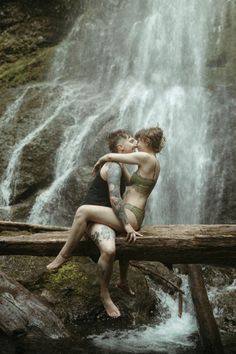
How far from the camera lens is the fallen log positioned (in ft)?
18.1

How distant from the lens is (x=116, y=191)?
5.78 m

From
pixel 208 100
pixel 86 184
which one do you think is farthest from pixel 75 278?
pixel 208 100

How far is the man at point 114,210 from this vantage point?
5645 millimetres

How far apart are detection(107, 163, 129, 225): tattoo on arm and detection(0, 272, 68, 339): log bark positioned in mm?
1989

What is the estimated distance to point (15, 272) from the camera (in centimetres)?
877

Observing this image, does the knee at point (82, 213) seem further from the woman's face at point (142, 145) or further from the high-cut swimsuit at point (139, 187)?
the woman's face at point (142, 145)

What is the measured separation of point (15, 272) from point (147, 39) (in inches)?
438

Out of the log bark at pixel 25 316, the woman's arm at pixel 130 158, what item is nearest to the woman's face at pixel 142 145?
the woman's arm at pixel 130 158

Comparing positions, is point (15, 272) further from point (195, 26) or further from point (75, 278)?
point (195, 26)

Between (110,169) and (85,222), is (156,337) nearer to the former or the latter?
(85,222)

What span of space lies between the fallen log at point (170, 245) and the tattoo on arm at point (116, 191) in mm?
273

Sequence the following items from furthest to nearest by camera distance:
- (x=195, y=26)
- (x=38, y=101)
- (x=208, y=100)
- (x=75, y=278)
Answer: (x=195, y=26)
(x=38, y=101)
(x=208, y=100)
(x=75, y=278)

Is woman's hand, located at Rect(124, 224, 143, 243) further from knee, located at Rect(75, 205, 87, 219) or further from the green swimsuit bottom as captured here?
knee, located at Rect(75, 205, 87, 219)

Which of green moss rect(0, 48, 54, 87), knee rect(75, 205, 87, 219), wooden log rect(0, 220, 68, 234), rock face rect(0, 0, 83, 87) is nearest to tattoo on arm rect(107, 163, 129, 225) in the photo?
knee rect(75, 205, 87, 219)
